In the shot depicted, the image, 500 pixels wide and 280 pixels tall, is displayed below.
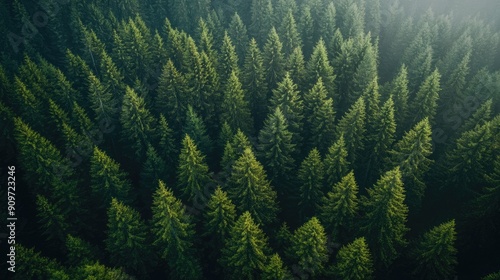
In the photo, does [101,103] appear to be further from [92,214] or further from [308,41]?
[308,41]

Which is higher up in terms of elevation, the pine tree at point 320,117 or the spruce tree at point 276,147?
the pine tree at point 320,117

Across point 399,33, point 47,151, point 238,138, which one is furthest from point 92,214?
point 399,33

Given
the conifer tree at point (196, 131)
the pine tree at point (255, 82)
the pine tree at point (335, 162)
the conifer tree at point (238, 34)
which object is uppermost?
the conifer tree at point (238, 34)

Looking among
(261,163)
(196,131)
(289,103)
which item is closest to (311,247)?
(261,163)

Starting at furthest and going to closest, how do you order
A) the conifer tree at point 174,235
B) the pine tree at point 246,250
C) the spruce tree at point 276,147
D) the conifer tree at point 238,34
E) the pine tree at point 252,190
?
the conifer tree at point 238,34 < the spruce tree at point 276,147 < the pine tree at point 252,190 < the conifer tree at point 174,235 < the pine tree at point 246,250

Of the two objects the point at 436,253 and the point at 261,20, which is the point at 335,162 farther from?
the point at 261,20

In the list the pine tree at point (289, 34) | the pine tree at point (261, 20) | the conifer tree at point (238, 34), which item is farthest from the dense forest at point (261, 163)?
the pine tree at point (261, 20)

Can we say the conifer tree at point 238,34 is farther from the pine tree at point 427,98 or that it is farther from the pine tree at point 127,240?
the pine tree at point 127,240
